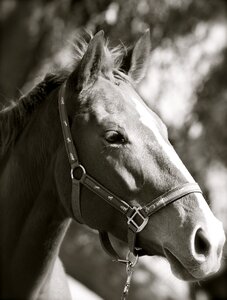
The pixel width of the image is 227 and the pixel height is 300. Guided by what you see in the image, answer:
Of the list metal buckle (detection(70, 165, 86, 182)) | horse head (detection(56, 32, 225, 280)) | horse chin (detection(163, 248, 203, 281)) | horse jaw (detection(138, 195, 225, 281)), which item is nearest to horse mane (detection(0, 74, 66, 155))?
horse head (detection(56, 32, 225, 280))

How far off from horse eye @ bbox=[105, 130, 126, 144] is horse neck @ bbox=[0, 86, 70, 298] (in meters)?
0.42

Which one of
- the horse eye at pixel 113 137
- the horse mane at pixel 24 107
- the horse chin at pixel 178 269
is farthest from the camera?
the horse mane at pixel 24 107

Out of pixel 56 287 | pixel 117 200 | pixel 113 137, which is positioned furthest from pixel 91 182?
pixel 56 287

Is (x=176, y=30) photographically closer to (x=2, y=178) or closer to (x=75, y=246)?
(x=75, y=246)

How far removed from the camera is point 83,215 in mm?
3420

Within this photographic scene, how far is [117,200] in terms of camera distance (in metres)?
3.31

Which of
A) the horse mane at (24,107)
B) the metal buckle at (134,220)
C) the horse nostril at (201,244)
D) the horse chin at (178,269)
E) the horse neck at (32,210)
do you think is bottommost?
the horse chin at (178,269)

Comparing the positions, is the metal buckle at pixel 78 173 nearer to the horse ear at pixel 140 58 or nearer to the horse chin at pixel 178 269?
the horse chin at pixel 178 269

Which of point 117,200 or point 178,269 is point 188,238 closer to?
point 178,269

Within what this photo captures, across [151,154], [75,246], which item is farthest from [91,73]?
[75,246]

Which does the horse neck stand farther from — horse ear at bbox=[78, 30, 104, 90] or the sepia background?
the sepia background

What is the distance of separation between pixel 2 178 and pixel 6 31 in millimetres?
12953

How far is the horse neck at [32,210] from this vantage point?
3.53 m

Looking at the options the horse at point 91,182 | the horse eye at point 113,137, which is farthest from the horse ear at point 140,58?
the horse eye at point 113,137
